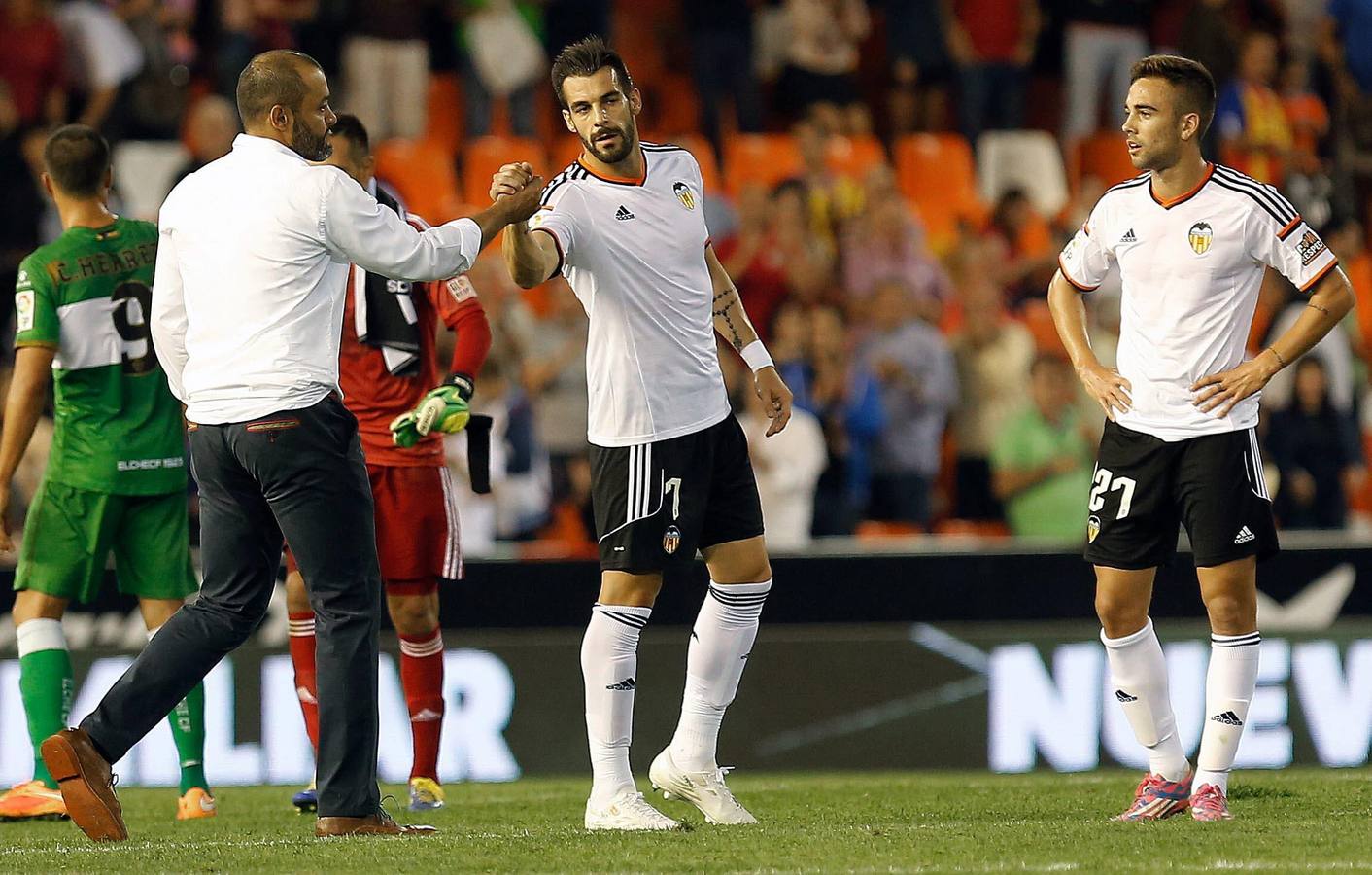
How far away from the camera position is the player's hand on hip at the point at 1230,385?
614 centimetres

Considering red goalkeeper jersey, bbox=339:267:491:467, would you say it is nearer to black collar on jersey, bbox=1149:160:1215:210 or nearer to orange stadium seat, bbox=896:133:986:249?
black collar on jersey, bbox=1149:160:1215:210

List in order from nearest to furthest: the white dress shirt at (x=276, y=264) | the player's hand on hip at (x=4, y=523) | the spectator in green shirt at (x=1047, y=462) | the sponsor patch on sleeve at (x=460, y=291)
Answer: the white dress shirt at (x=276, y=264) < the player's hand on hip at (x=4, y=523) < the sponsor patch on sleeve at (x=460, y=291) < the spectator in green shirt at (x=1047, y=462)

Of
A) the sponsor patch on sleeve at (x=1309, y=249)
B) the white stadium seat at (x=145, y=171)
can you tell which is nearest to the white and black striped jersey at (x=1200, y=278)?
the sponsor patch on sleeve at (x=1309, y=249)

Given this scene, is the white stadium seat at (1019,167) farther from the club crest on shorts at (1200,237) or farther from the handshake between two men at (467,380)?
the club crest on shorts at (1200,237)

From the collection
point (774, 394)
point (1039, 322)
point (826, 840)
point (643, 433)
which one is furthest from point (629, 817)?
point (1039, 322)

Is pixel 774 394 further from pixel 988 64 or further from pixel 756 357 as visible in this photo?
pixel 988 64

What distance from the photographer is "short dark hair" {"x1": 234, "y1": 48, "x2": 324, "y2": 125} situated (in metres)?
5.98

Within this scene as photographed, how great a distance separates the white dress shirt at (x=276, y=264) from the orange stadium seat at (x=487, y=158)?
28.1 ft

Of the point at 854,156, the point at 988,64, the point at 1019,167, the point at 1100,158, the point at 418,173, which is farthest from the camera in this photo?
the point at 1100,158

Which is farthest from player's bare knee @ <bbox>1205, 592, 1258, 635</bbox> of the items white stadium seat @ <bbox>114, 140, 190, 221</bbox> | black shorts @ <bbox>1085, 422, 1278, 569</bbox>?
white stadium seat @ <bbox>114, 140, 190, 221</bbox>

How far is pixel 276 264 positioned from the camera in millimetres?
5852

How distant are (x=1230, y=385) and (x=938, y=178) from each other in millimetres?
9281

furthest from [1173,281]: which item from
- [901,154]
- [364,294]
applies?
[901,154]

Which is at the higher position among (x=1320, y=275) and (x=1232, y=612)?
(x=1320, y=275)
